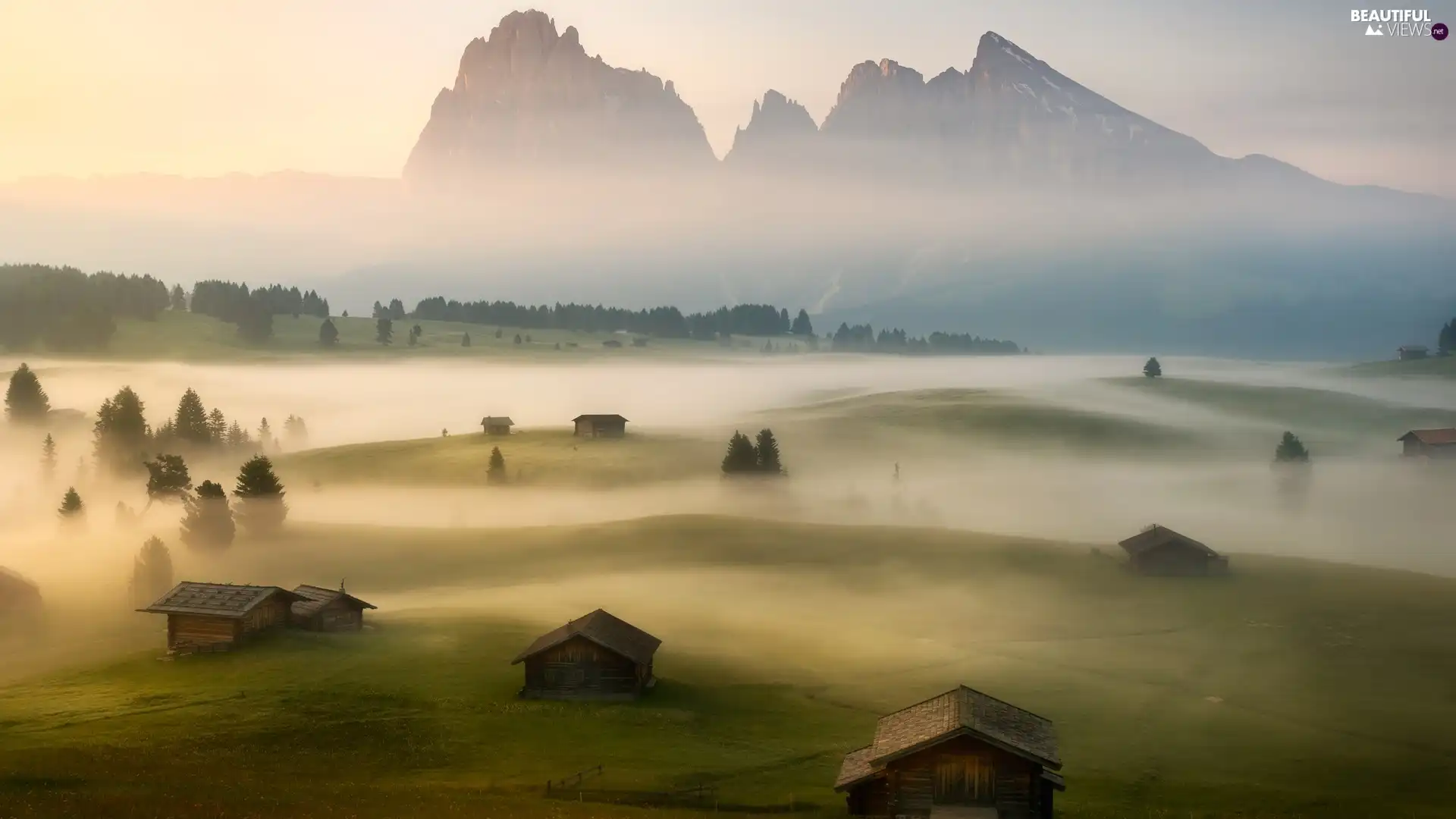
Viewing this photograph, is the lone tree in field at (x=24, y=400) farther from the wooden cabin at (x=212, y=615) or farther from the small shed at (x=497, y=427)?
the wooden cabin at (x=212, y=615)

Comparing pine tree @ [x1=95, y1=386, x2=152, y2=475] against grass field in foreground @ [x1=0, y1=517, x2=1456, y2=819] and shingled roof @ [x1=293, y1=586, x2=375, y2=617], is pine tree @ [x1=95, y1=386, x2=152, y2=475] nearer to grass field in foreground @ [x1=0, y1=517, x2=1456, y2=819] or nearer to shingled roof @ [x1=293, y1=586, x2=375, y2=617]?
grass field in foreground @ [x1=0, y1=517, x2=1456, y2=819]

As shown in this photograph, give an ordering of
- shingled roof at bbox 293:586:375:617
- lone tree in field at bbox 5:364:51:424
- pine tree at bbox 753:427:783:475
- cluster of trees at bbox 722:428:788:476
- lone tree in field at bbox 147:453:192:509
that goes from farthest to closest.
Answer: lone tree in field at bbox 5:364:51:424 < pine tree at bbox 753:427:783:475 < cluster of trees at bbox 722:428:788:476 < lone tree in field at bbox 147:453:192:509 < shingled roof at bbox 293:586:375:617

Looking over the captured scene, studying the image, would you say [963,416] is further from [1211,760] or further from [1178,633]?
[1211,760]

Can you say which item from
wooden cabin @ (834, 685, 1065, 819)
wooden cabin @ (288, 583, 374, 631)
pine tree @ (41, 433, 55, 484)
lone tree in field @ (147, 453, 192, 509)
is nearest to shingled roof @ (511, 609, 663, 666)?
wooden cabin @ (288, 583, 374, 631)

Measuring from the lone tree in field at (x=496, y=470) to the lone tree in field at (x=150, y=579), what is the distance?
46.3 metres

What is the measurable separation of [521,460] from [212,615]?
72368 mm

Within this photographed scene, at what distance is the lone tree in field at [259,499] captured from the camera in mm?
116562

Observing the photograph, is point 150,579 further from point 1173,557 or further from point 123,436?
point 1173,557

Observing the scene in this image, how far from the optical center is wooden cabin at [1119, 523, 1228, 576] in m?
100

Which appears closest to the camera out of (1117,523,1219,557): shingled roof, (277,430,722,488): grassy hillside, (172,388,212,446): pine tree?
(1117,523,1219,557): shingled roof

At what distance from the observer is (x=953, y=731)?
4547 centimetres

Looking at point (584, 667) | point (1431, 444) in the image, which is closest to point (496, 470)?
point (584, 667)

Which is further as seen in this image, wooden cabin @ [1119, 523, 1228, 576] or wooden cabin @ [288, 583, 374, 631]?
wooden cabin @ [1119, 523, 1228, 576]

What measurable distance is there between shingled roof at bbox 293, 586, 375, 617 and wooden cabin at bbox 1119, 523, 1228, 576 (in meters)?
58.8
